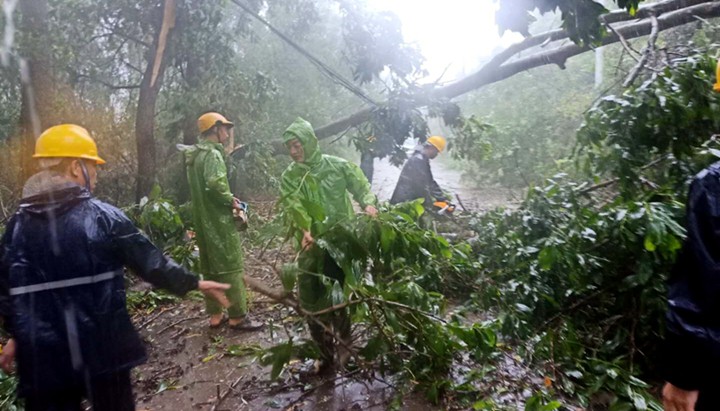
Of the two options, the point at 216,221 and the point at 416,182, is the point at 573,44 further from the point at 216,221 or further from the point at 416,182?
the point at 216,221

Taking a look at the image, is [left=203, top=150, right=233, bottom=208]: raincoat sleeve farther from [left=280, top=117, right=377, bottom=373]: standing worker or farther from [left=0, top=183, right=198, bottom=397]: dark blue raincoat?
[left=0, top=183, right=198, bottom=397]: dark blue raincoat

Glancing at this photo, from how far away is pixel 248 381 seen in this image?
342 cm

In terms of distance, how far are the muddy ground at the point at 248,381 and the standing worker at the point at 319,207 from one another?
0.63ft

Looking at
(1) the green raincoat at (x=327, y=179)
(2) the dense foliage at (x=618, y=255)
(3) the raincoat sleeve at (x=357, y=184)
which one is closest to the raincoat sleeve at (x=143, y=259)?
(1) the green raincoat at (x=327, y=179)

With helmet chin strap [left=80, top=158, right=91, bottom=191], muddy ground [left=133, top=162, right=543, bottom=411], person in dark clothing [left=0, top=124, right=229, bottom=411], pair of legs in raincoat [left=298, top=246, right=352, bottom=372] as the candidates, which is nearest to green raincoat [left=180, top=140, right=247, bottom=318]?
muddy ground [left=133, top=162, right=543, bottom=411]

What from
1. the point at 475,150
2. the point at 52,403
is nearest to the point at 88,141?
the point at 52,403

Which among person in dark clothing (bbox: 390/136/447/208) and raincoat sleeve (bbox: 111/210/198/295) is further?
person in dark clothing (bbox: 390/136/447/208)

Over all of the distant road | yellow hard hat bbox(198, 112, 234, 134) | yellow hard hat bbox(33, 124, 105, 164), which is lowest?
the distant road

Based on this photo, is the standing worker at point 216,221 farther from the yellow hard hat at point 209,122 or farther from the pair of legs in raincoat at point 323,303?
the pair of legs in raincoat at point 323,303

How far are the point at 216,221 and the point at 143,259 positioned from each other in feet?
7.11

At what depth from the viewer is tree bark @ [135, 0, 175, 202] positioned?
300 inches

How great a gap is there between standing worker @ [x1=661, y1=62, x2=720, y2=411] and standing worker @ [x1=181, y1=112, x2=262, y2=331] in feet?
10.9

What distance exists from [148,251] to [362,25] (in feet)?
21.0

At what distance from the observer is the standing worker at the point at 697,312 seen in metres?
1.38
